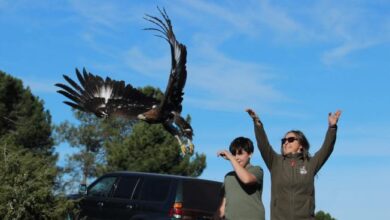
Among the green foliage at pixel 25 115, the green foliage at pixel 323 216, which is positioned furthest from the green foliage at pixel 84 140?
the green foliage at pixel 323 216

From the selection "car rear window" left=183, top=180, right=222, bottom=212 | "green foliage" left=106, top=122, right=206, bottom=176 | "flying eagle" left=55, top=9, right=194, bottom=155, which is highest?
"green foliage" left=106, top=122, right=206, bottom=176

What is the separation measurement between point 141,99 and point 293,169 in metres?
4.89

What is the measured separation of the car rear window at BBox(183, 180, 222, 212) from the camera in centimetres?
1181

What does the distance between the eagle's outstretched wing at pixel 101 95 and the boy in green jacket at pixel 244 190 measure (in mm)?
4423

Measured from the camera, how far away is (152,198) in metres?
12.2

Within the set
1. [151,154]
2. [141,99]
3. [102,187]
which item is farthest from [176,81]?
[151,154]

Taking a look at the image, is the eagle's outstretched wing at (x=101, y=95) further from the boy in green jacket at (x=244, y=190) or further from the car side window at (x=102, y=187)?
the boy in green jacket at (x=244, y=190)

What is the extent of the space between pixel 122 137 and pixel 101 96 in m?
43.9

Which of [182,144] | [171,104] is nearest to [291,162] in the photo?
[182,144]

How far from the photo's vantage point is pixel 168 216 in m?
11.6

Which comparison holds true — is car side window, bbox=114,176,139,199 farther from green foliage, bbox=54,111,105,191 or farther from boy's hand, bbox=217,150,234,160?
green foliage, bbox=54,111,105,191

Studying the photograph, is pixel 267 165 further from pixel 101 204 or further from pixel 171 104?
pixel 101 204

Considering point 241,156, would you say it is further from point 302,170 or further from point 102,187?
point 102,187

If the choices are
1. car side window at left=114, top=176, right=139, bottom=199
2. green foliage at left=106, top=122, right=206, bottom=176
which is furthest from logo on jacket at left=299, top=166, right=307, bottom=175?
green foliage at left=106, top=122, right=206, bottom=176
